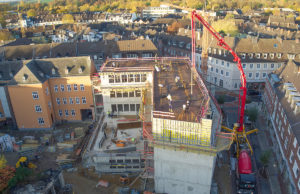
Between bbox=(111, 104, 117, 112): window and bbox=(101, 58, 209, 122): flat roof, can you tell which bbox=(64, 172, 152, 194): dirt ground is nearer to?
bbox=(101, 58, 209, 122): flat roof

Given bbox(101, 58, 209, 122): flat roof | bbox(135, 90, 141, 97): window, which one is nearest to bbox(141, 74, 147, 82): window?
bbox(101, 58, 209, 122): flat roof

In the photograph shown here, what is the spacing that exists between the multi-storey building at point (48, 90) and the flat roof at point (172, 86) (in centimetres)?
710

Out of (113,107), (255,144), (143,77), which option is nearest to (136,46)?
A: (143,77)

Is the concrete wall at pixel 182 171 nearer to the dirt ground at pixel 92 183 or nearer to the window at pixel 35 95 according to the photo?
the dirt ground at pixel 92 183

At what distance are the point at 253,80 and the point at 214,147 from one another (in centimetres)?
4455

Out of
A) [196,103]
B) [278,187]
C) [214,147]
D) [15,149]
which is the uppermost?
[196,103]

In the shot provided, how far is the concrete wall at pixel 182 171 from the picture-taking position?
29062 mm

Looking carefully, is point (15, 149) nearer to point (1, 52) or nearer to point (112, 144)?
point (112, 144)

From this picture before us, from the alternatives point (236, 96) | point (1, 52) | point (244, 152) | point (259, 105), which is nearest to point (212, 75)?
point (236, 96)

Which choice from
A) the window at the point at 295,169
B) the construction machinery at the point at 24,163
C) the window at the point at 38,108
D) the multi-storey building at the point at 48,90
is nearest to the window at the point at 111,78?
the multi-storey building at the point at 48,90

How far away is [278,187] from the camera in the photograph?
116ft

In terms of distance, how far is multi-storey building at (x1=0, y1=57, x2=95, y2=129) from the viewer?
46.9m

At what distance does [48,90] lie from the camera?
164ft

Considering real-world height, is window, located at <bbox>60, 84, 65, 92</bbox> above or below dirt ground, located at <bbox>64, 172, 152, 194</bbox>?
above
